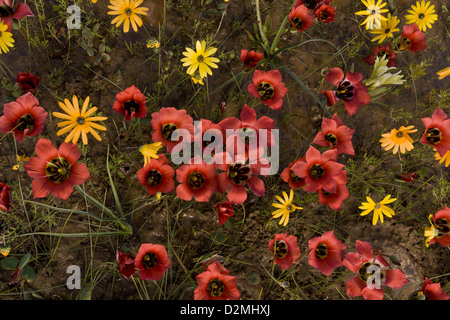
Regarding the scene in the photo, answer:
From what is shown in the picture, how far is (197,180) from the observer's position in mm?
1345

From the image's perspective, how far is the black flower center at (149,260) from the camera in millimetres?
1363

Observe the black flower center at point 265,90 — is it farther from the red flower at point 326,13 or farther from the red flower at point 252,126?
the red flower at point 326,13

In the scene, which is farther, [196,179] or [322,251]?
[322,251]

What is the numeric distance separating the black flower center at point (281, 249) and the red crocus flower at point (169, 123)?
2.55ft

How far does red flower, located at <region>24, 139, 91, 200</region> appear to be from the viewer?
122 cm

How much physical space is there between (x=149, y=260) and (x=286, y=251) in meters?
0.72

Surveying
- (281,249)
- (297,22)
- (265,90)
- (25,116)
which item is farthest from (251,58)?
(25,116)

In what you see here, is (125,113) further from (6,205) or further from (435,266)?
(435,266)

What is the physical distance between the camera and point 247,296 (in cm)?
176

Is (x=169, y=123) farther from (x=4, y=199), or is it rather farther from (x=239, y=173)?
(x=4, y=199)

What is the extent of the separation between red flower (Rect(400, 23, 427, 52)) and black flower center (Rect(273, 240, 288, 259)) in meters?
1.52

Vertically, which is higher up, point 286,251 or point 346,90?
point 346,90

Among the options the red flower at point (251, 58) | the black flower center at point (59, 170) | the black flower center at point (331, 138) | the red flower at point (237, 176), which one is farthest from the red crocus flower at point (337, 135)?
the black flower center at point (59, 170)

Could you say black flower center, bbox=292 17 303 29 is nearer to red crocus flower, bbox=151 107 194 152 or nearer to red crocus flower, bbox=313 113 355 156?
red crocus flower, bbox=313 113 355 156
